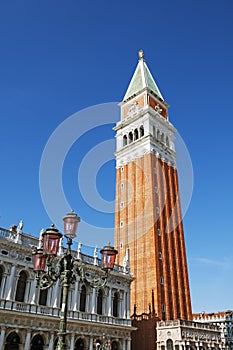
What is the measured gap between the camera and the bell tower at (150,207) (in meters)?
36.2

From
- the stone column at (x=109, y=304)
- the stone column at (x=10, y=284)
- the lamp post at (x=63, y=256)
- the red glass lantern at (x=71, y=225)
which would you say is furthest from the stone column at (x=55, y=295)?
the red glass lantern at (x=71, y=225)

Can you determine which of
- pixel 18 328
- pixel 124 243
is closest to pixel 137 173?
pixel 124 243

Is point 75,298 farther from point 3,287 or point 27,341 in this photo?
point 3,287

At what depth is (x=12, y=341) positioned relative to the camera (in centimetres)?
2166

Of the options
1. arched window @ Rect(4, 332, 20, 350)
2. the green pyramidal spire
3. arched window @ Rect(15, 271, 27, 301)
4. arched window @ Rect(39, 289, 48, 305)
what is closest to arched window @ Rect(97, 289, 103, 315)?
arched window @ Rect(39, 289, 48, 305)

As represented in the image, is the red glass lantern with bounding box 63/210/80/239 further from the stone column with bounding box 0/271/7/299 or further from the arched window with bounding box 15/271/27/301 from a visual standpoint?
the arched window with bounding box 15/271/27/301

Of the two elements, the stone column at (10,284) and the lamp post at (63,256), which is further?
the stone column at (10,284)

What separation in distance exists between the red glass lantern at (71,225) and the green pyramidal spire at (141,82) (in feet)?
138

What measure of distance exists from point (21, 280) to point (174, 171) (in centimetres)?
3017

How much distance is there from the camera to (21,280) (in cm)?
2328

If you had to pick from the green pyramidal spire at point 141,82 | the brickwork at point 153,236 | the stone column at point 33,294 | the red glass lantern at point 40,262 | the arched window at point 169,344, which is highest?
the green pyramidal spire at point 141,82

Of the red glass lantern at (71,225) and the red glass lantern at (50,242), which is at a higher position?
the red glass lantern at (71,225)

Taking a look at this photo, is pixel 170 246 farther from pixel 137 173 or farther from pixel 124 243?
pixel 137 173

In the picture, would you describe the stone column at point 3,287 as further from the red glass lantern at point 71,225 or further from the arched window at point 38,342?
the red glass lantern at point 71,225
